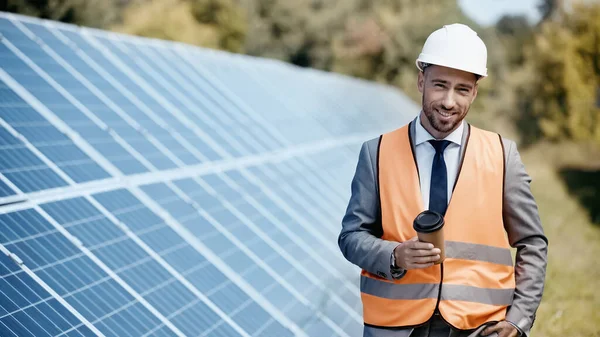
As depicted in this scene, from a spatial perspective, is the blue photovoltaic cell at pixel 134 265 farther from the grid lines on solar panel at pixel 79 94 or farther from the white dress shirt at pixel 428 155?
the white dress shirt at pixel 428 155

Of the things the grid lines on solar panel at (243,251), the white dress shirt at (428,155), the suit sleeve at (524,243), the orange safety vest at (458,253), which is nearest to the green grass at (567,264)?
the grid lines on solar panel at (243,251)

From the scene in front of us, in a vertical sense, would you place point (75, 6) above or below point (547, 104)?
above

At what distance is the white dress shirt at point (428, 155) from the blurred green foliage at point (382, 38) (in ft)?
92.5

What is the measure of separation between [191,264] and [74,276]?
1418 mm

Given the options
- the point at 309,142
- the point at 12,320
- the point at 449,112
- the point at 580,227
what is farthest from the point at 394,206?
the point at 580,227

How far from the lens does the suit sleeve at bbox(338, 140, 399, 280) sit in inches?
146

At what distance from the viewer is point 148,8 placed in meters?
41.5

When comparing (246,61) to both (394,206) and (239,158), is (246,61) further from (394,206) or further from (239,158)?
(394,206)

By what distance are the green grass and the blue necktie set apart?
6153 millimetres

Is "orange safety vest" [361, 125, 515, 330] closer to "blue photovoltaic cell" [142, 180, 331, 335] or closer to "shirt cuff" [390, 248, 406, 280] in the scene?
"shirt cuff" [390, 248, 406, 280]

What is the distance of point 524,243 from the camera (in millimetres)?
3891

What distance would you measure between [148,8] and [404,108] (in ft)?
56.7

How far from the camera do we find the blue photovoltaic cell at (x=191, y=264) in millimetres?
6629

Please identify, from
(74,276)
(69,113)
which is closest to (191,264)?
(74,276)
